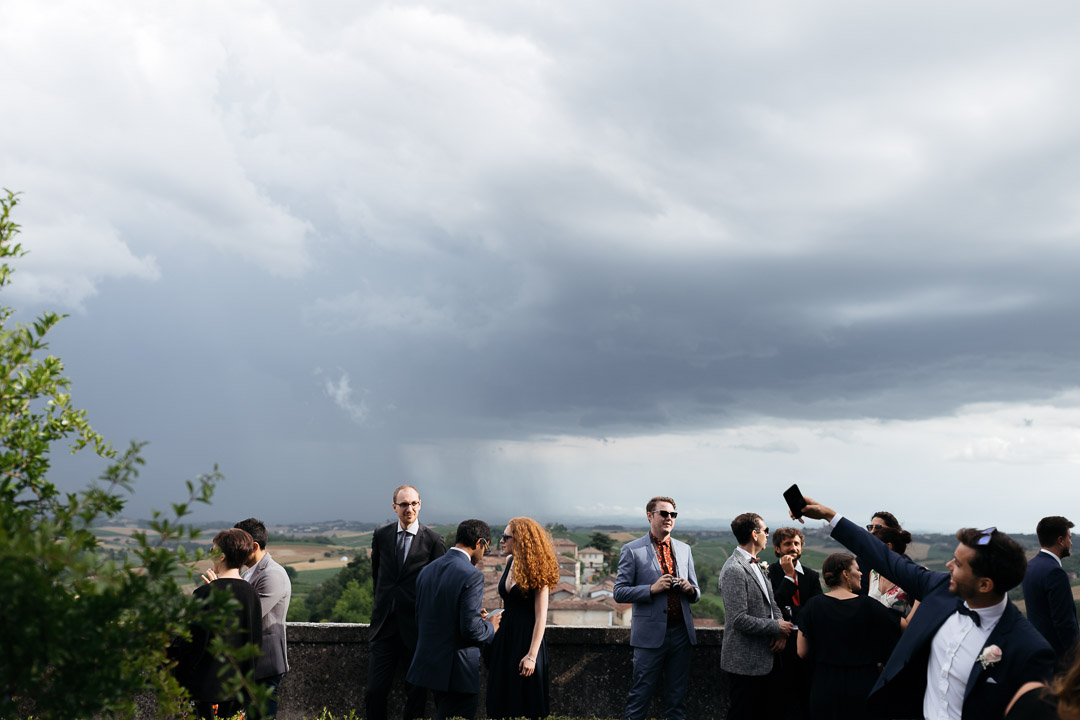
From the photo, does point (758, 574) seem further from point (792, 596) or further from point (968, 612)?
point (968, 612)

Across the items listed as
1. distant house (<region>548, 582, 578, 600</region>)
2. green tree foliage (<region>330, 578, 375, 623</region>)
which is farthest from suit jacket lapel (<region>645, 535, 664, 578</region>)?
green tree foliage (<region>330, 578, 375, 623</region>)

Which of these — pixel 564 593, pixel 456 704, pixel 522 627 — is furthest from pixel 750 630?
pixel 564 593

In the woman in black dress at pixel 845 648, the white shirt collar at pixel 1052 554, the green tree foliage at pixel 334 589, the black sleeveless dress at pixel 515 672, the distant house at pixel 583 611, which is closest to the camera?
the woman in black dress at pixel 845 648

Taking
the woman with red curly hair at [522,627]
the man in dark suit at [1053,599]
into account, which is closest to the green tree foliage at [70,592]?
the woman with red curly hair at [522,627]

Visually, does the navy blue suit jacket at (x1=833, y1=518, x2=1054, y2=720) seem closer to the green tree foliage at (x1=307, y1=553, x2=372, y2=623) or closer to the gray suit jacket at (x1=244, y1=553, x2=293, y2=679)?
the gray suit jacket at (x1=244, y1=553, x2=293, y2=679)

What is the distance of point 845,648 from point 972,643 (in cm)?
199

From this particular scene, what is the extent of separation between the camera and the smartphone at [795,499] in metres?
4.84

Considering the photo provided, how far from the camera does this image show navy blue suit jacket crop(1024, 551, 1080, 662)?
7.62 metres

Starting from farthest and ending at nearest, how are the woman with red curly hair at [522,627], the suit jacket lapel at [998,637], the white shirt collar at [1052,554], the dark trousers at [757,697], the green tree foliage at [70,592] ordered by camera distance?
1. the white shirt collar at [1052,554]
2. the dark trousers at [757,697]
3. the woman with red curly hair at [522,627]
4. the suit jacket lapel at [998,637]
5. the green tree foliage at [70,592]

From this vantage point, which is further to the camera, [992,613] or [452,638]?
[452,638]

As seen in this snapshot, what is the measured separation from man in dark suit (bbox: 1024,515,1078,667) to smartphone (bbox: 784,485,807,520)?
4075mm

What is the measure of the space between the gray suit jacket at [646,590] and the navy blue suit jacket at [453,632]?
5.79ft

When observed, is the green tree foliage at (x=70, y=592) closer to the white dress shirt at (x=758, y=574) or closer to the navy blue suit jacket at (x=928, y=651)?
the navy blue suit jacket at (x=928, y=651)

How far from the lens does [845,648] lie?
5969 millimetres
